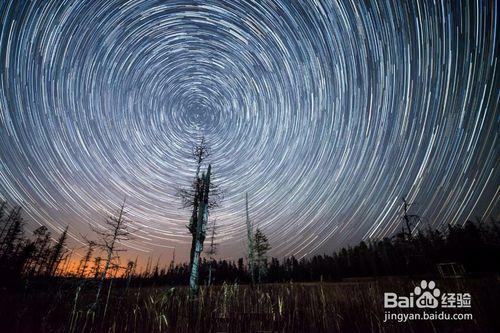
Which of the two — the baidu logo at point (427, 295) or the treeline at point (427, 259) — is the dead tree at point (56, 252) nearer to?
the treeline at point (427, 259)

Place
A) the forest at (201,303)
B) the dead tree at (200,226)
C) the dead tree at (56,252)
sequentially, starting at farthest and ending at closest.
→ the dead tree at (56,252), the dead tree at (200,226), the forest at (201,303)

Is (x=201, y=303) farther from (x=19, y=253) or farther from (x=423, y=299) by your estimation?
(x=19, y=253)

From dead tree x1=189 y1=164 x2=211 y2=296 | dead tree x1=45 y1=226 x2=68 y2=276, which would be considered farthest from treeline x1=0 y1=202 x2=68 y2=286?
dead tree x1=189 y1=164 x2=211 y2=296

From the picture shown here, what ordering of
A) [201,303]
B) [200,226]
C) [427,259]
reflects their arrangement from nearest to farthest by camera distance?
[201,303], [200,226], [427,259]

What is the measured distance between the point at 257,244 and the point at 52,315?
40995 mm

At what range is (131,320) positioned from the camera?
633 centimetres

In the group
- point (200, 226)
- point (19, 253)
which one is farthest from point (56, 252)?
point (200, 226)

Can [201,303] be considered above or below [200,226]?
below

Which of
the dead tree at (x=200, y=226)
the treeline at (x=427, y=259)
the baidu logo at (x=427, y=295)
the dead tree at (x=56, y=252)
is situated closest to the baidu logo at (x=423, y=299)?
the baidu logo at (x=427, y=295)

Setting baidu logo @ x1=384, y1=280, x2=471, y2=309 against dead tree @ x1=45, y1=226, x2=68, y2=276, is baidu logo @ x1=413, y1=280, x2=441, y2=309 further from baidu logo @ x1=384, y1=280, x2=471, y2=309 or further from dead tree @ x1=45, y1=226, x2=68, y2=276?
dead tree @ x1=45, y1=226, x2=68, y2=276

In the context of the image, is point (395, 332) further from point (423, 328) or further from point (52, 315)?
point (52, 315)

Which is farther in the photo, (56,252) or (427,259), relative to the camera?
(56,252)

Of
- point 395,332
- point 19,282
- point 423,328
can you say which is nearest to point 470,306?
point 423,328

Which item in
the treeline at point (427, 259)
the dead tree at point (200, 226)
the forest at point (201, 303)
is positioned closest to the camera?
the forest at point (201, 303)
